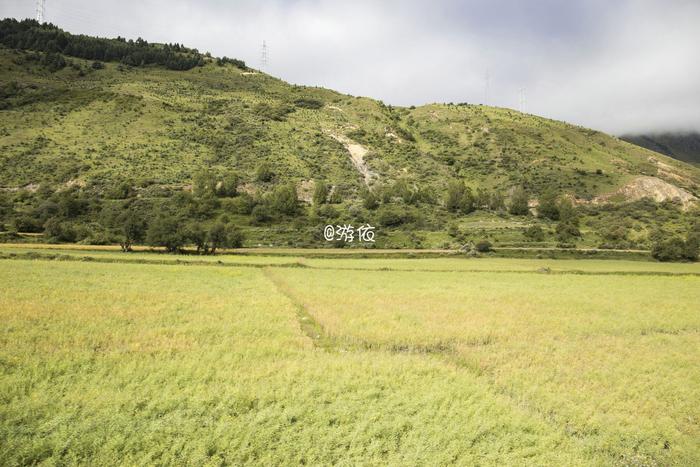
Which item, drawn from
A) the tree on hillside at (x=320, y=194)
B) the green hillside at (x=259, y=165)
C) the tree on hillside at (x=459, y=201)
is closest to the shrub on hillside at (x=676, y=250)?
the green hillside at (x=259, y=165)

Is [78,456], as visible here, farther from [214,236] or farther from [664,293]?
[214,236]

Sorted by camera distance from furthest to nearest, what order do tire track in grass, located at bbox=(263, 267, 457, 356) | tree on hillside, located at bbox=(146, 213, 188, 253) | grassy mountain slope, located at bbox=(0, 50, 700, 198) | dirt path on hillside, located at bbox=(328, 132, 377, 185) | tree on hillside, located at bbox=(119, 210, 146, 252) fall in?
dirt path on hillside, located at bbox=(328, 132, 377, 185) → grassy mountain slope, located at bbox=(0, 50, 700, 198) → tree on hillside, located at bbox=(146, 213, 188, 253) → tree on hillside, located at bbox=(119, 210, 146, 252) → tire track in grass, located at bbox=(263, 267, 457, 356)

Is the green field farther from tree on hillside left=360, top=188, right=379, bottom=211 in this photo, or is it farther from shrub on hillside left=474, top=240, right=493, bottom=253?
tree on hillside left=360, top=188, right=379, bottom=211

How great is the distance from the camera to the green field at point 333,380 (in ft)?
33.6

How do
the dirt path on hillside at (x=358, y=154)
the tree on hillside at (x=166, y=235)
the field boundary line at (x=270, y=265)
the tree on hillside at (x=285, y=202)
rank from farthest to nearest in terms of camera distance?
the dirt path on hillside at (x=358, y=154), the tree on hillside at (x=285, y=202), the tree on hillside at (x=166, y=235), the field boundary line at (x=270, y=265)

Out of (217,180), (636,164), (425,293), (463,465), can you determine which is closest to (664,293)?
(425,293)

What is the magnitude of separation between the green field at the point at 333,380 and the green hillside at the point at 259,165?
66590mm

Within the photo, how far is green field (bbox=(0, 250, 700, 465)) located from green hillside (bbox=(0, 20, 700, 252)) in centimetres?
6659

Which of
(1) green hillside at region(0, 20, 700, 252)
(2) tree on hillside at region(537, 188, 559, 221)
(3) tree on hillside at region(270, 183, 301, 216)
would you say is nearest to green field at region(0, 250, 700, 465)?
(1) green hillside at region(0, 20, 700, 252)

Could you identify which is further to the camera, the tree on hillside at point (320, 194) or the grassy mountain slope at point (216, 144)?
the grassy mountain slope at point (216, 144)

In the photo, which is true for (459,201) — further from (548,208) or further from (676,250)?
(676,250)

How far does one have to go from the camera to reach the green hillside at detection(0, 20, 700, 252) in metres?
106

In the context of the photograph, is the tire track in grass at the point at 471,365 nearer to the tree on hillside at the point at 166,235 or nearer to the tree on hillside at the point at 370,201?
the tree on hillside at the point at 166,235

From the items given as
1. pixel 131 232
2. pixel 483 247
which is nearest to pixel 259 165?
pixel 131 232
